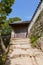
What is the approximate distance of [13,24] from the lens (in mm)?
21094

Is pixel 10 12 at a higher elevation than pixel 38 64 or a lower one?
higher

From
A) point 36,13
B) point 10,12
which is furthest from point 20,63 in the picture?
point 36,13

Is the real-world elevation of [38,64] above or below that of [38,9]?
below

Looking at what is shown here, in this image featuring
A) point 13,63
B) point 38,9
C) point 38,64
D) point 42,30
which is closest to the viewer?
point 38,64

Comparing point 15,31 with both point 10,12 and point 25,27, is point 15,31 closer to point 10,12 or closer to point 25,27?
point 25,27

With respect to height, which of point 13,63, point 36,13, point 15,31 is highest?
point 36,13

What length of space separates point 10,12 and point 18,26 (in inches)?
330

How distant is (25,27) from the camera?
20828mm

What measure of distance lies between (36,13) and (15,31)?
25.5 ft

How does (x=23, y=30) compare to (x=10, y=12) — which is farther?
(x=23, y=30)

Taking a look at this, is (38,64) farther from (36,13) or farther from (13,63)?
(36,13)

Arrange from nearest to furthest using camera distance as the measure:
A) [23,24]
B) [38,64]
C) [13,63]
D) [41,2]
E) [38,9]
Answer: [38,64]
[13,63]
[41,2]
[38,9]
[23,24]

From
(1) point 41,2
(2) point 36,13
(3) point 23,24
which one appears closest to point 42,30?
(1) point 41,2

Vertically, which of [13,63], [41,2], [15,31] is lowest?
[15,31]
